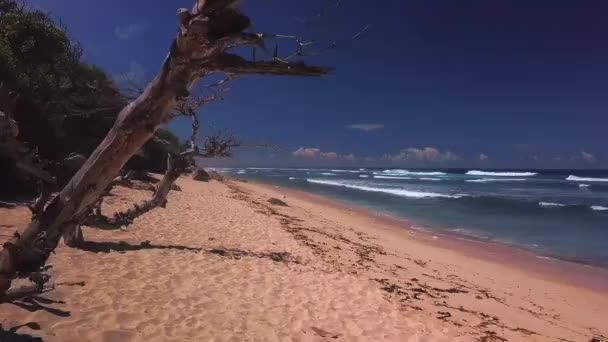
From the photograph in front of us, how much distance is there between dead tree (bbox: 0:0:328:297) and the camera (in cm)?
234

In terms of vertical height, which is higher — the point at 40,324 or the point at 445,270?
the point at 40,324

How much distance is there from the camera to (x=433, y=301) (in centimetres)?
742

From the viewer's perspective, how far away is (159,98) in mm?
2662

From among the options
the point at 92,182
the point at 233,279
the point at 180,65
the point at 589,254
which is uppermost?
the point at 180,65

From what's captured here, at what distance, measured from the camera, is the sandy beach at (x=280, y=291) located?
4.82 meters

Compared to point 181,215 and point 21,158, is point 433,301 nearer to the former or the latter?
point 21,158

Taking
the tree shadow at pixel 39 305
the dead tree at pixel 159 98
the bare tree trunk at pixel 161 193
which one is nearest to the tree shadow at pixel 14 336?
the tree shadow at pixel 39 305

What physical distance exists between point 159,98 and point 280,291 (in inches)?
188

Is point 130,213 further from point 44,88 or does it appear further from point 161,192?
point 44,88

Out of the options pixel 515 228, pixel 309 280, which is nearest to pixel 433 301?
pixel 309 280

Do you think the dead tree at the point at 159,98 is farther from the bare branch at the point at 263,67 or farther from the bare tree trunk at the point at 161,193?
the bare tree trunk at the point at 161,193

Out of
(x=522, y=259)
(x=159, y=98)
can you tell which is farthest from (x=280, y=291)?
(x=522, y=259)

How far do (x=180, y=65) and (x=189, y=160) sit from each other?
7.01 meters

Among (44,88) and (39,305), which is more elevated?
(44,88)
